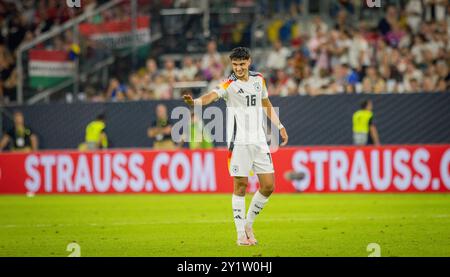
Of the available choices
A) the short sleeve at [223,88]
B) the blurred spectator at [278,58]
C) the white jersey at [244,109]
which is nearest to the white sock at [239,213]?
the white jersey at [244,109]

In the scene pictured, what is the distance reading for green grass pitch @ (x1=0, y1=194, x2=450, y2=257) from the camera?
1215 centimetres

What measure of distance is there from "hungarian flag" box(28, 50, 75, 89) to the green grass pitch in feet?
20.7

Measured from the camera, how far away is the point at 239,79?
12.3m

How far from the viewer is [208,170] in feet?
75.7

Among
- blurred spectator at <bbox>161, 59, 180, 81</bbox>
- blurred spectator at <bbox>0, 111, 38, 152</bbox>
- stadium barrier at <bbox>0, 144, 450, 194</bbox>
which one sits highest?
blurred spectator at <bbox>161, 59, 180, 81</bbox>

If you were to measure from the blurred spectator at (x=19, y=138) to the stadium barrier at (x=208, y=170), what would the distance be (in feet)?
7.87

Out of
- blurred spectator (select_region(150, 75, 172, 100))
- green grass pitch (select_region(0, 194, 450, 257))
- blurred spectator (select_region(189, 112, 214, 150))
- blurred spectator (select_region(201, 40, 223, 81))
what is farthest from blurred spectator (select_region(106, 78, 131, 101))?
green grass pitch (select_region(0, 194, 450, 257))

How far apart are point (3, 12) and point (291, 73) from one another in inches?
397

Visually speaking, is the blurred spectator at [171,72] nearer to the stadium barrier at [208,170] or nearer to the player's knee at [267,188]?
the stadium barrier at [208,170]

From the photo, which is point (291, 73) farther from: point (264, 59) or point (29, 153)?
point (29, 153)

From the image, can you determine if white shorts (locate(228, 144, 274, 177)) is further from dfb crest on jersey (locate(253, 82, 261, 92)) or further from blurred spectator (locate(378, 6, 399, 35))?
blurred spectator (locate(378, 6, 399, 35))

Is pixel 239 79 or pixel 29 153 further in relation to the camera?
pixel 29 153

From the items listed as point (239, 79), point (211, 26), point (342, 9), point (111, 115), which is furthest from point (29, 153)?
point (239, 79)
